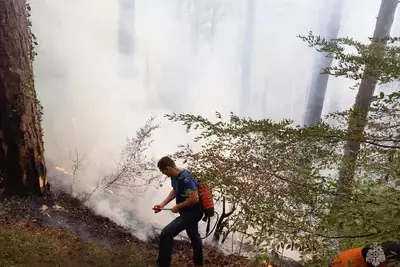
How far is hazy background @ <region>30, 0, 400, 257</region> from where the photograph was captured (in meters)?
11.9

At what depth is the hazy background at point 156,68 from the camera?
469 inches

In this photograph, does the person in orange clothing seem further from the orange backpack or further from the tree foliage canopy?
the orange backpack

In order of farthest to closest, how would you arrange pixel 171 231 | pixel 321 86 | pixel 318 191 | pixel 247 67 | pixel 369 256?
pixel 247 67 → pixel 321 86 → pixel 171 231 → pixel 318 191 → pixel 369 256

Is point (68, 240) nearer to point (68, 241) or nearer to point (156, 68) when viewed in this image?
point (68, 241)

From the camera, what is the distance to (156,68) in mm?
21250

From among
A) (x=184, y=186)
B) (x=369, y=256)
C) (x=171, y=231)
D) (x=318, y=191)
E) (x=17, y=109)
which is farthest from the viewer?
(x=17, y=109)

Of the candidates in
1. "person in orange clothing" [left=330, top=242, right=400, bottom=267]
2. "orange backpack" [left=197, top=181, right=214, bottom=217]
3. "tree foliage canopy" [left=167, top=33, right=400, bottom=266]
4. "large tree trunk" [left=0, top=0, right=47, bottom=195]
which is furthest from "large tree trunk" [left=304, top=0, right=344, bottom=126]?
"person in orange clothing" [left=330, top=242, right=400, bottom=267]

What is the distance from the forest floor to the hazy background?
683 millimetres

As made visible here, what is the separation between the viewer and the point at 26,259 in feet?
12.8

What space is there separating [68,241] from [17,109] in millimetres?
2010

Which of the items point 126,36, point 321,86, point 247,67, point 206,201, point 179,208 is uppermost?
point 247,67

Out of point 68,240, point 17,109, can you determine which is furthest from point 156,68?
point 68,240

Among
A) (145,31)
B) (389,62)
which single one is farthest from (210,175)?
(145,31)

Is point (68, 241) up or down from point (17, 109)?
down
